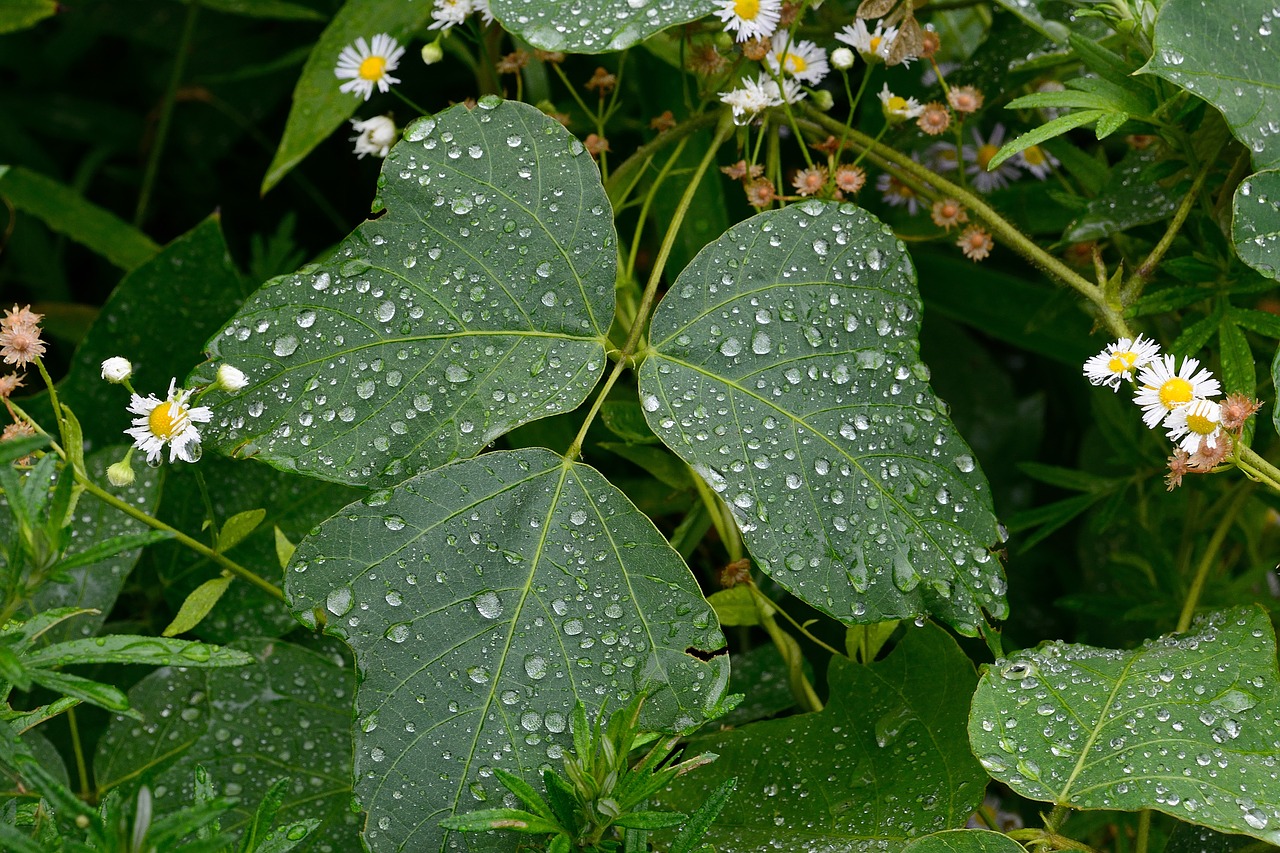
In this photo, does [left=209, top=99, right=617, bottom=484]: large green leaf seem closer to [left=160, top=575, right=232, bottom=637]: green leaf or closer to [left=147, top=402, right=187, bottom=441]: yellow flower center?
[left=147, top=402, right=187, bottom=441]: yellow flower center

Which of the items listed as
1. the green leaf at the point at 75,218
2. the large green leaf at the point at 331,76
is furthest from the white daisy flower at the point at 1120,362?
the green leaf at the point at 75,218

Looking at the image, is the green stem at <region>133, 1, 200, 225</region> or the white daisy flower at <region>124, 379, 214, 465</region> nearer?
the white daisy flower at <region>124, 379, 214, 465</region>

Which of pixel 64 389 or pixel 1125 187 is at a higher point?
pixel 1125 187

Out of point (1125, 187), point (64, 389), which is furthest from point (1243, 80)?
point (64, 389)

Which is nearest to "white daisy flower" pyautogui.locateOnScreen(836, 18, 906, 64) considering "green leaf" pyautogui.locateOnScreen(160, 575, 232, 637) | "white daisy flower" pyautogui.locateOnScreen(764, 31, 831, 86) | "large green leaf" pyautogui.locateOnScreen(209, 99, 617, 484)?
"white daisy flower" pyautogui.locateOnScreen(764, 31, 831, 86)

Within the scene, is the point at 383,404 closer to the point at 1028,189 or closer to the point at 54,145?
the point at 1028,189

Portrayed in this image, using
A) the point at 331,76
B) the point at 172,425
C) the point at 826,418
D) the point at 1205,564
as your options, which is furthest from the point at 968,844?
the point at 331,76

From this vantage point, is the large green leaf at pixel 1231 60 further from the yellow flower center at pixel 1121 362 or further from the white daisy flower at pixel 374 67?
the white daisy flower at pixel 374 67
